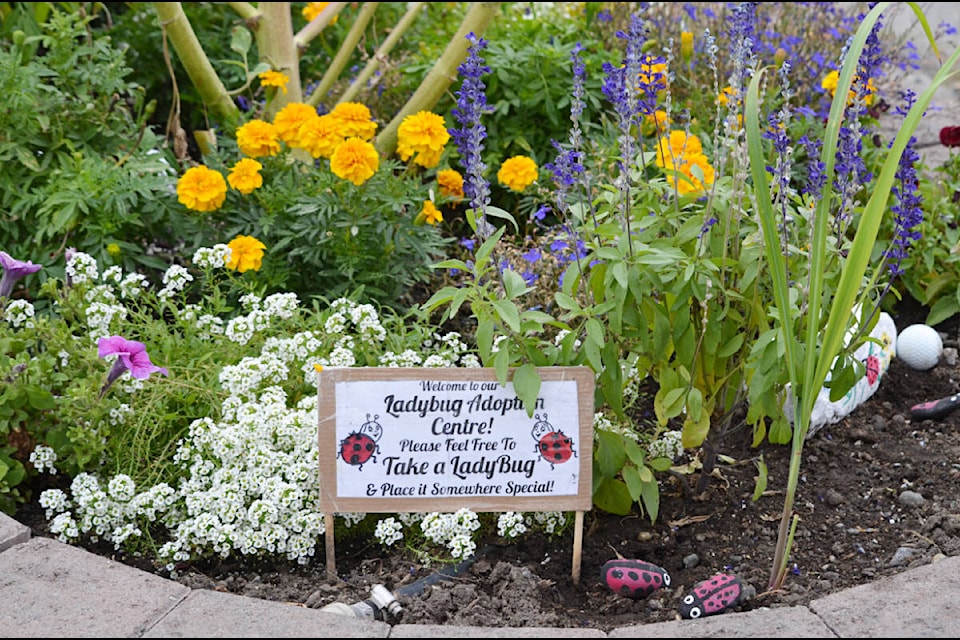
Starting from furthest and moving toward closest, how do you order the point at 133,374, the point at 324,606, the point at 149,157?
the point at 149,157, the point at 133,374, the point at 324,606

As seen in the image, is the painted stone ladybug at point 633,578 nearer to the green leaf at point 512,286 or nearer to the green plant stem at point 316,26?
the green leaf at point 512,286

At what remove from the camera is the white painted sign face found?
2.28m

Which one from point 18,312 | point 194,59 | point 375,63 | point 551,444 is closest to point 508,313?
point 551,444

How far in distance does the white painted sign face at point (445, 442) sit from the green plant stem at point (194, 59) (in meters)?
1.75

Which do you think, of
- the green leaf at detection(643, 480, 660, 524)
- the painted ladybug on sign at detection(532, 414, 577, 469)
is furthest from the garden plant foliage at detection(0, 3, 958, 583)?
the painted ladybug on sign at detection(532, 414, 577, 469)

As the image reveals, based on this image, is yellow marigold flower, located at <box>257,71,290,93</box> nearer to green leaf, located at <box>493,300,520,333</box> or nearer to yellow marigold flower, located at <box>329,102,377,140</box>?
yellow marigold flower, located at <box>329,102,377,140</box>

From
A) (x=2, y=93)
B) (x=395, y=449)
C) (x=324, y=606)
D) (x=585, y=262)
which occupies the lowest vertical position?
(x=324, y=606)

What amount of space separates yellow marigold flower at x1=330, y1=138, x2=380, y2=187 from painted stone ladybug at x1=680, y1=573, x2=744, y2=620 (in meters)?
1.48

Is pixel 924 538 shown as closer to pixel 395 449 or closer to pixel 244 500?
pixel 395 449

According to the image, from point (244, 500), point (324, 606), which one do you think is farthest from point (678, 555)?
point (244, 500)

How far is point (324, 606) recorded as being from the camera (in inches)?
86.2

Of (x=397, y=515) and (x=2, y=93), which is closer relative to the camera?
(x=397, y=515)

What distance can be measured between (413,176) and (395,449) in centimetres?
160

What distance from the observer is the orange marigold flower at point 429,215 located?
10.7 feet
